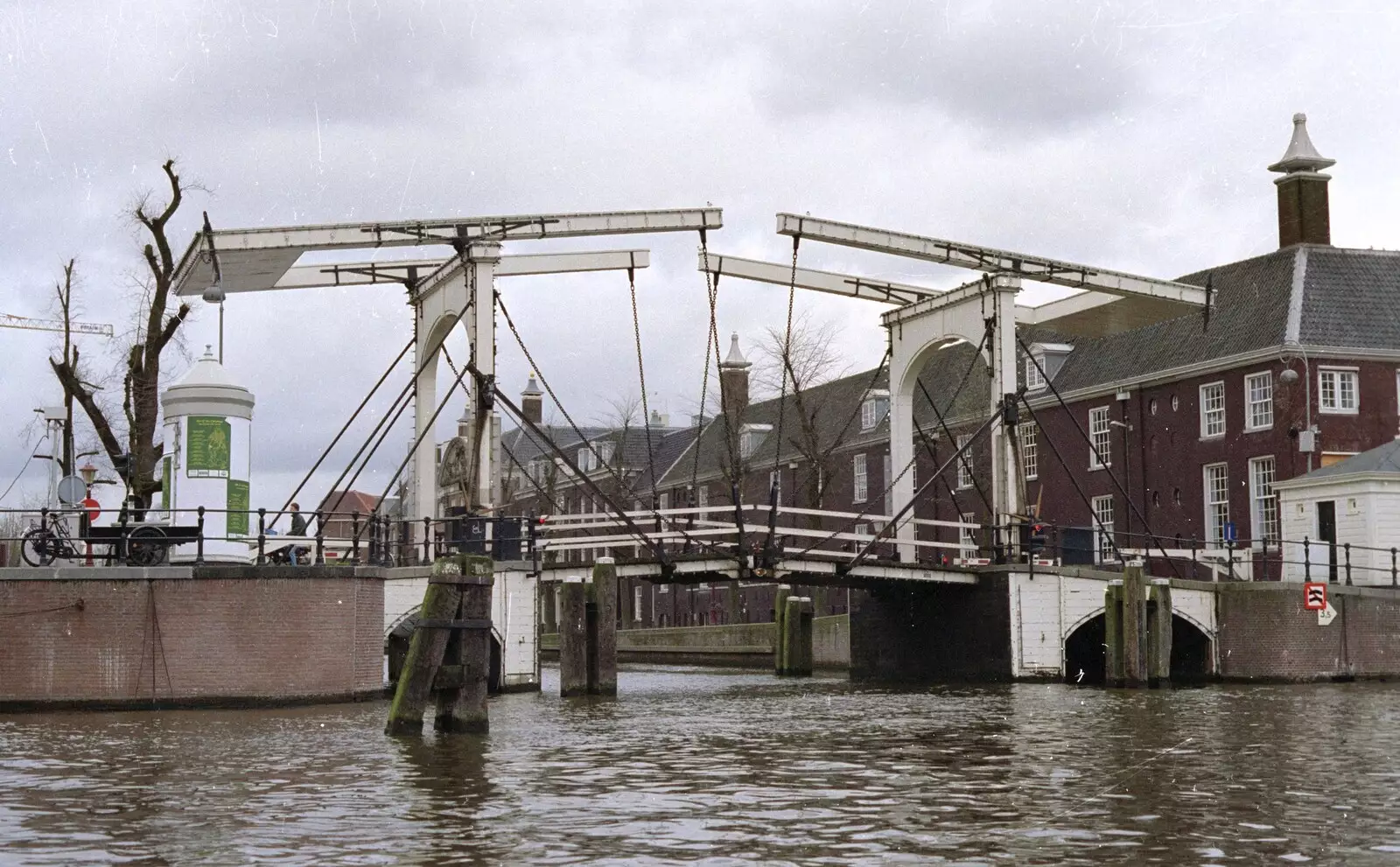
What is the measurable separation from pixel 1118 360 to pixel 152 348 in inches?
844

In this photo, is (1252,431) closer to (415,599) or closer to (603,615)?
(603,615)

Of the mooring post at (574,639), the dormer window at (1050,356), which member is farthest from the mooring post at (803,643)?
the mooring post at (574,639)

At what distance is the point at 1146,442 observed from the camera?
38438mm

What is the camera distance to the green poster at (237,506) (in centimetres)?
2069

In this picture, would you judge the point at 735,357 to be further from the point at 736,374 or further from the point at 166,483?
the point at 166,483

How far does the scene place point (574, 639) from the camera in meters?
23.2

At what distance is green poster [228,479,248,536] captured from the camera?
20688 mm

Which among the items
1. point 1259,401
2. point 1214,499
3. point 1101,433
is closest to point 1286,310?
point 1259,401

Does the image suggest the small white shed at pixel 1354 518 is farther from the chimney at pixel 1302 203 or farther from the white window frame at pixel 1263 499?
the chimney at pixel 1302 203

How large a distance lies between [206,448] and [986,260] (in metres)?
11.4

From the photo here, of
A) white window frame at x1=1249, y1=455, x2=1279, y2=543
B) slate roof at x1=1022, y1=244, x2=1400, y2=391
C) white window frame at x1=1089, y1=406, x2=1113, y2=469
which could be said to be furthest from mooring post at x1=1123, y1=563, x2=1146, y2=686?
white window frame at x1=1089, y1=406, x2=1113, y2=469

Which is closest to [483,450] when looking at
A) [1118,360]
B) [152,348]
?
[152,348]

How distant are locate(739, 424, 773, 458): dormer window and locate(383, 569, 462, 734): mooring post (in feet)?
141

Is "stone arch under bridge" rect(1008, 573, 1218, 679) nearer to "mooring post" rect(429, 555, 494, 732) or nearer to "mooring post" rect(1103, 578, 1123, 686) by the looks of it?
"mooring post" rect(1103, 578, 1123, 686)
